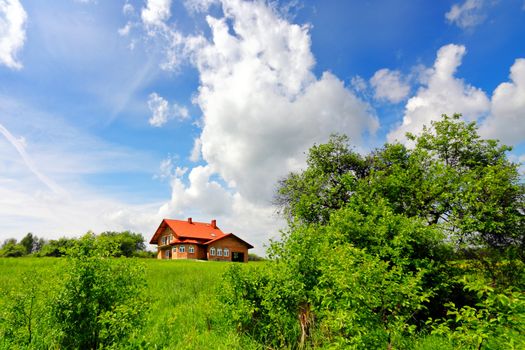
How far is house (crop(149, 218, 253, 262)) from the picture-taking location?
5912cm

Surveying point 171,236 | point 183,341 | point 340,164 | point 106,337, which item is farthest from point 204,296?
point 171,236

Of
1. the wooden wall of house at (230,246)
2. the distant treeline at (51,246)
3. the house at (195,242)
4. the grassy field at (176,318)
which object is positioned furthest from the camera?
the distant treeline at (51,246)

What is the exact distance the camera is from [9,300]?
28.4ft

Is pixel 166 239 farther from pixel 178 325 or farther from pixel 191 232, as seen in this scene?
pixel 178 325

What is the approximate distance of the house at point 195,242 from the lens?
2328 inches

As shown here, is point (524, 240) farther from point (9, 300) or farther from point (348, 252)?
point (9, 300)

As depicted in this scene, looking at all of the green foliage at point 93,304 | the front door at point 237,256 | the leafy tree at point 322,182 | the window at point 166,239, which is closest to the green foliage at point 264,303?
the green foliage at point 93,304

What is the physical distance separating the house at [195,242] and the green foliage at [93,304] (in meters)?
51.9

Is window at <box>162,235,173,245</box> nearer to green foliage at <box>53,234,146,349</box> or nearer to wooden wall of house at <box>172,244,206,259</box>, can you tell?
wooden wall of house at <box>172,244,206,259</box>

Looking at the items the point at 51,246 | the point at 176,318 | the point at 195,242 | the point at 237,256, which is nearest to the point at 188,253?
the point at 195,242

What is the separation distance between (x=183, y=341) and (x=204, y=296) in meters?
5.47

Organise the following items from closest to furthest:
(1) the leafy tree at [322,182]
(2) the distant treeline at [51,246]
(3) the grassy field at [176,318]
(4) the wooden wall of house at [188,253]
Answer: (3) the grassy field at [176,318] < (1) the leafy tree at [322,182] < (4) the wooden wall of house at [188,253] < (2) the distant treeline at [51,246]

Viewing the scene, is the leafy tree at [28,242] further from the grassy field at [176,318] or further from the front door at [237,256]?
the grassy field at [176,318]

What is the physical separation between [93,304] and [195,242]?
52.7 meters
